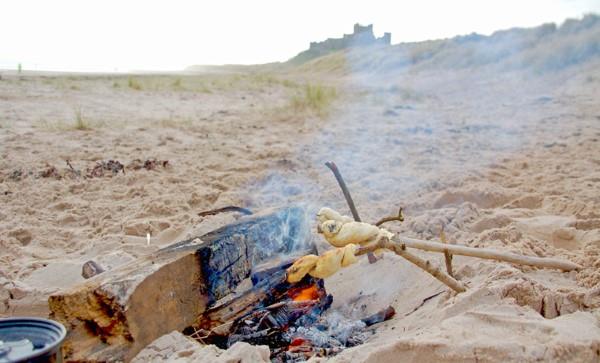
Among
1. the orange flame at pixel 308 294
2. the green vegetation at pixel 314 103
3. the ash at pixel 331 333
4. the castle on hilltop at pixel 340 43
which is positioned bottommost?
the ash at pixel 331 333

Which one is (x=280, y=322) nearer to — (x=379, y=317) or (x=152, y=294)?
(x=379, y=317)

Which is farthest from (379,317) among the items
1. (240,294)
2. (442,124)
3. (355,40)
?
(355,40)

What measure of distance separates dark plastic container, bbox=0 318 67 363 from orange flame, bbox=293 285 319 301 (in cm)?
128

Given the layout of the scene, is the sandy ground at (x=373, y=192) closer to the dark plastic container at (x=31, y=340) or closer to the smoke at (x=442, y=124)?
the smoke at (x=442, y=124)

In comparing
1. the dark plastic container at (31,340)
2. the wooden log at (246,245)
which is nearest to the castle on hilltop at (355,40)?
the wooden log at (246,245)

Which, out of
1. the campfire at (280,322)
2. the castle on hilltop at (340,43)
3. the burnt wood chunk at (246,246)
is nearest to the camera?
the campfire at (280,322)

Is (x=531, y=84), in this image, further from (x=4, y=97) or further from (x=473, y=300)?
(x=473, y=300)

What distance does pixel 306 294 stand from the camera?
10.2 feet

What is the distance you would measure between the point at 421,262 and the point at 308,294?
26.3 inches

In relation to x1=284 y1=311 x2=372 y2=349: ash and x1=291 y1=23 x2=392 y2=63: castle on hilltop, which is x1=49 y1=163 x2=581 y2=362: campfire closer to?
x1=284 y1=311 x2=372 y2=349: ash

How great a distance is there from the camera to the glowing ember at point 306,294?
9.95 feet

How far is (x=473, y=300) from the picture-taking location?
243cm

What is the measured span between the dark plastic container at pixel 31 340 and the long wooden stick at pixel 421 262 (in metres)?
1.25

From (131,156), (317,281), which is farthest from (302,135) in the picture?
(317,281)
